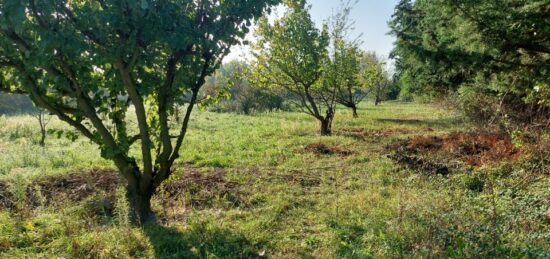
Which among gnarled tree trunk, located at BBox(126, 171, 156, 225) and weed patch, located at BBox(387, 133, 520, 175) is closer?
gnarled tree trunk, located at BBox(126, 171, 156, 225)

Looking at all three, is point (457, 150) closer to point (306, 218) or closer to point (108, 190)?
point (306, 218)

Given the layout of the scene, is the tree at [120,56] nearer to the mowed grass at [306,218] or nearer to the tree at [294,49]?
the mowed grass at [306,218]

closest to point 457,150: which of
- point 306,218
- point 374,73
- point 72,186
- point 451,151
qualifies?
point 451,151

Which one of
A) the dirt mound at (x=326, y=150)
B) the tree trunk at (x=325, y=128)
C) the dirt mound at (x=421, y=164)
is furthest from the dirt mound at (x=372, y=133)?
the dirt mound at (x=421, y=164)

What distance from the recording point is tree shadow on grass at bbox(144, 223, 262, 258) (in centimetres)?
414

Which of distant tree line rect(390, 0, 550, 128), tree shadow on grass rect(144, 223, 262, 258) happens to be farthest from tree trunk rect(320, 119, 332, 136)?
tree shadow on grass rect(144, 223, 262, 258)

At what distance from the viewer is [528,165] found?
700 centimetres

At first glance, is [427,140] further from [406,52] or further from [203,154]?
[203,154]

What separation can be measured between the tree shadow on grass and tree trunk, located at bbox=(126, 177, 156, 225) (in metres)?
0.41

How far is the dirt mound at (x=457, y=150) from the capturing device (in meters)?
8.07

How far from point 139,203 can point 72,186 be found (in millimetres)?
2440

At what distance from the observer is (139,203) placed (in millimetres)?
5223

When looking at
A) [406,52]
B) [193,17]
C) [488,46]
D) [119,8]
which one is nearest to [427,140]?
[406,52]

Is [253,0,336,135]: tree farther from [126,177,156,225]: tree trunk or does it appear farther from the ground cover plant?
[126,177,156,225]: tree trunk
